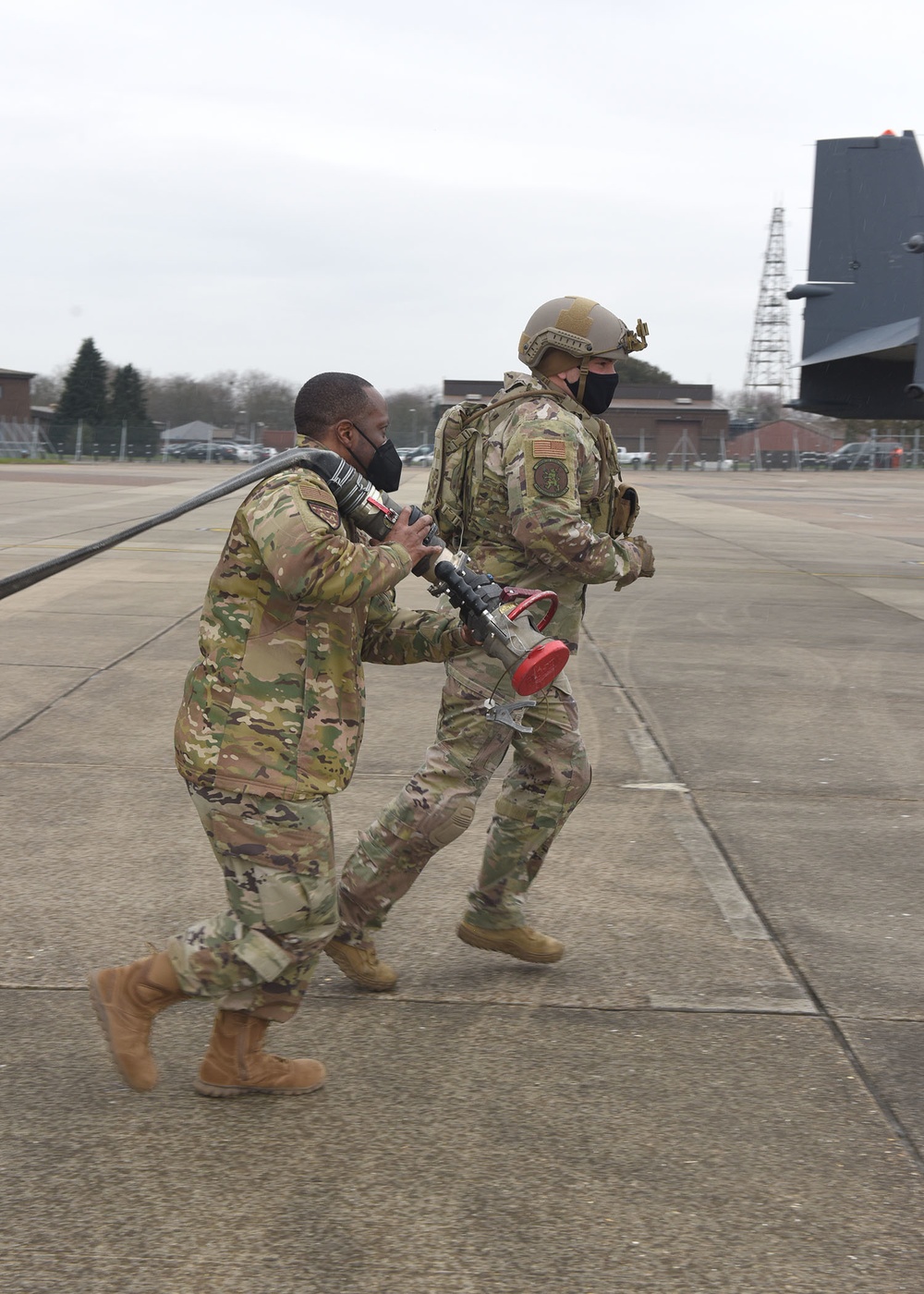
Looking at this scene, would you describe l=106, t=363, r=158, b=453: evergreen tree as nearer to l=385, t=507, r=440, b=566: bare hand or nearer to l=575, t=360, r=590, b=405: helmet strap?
l=575, t=360, r=590, b=405: helmet strap

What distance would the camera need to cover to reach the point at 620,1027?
3.47 m

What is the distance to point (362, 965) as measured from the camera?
3.63 metres

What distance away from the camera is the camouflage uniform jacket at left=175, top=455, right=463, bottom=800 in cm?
Result: 277

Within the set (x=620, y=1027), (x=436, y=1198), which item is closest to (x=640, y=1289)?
(x=436, y=1198)

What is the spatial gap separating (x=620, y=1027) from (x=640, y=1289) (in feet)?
3.69

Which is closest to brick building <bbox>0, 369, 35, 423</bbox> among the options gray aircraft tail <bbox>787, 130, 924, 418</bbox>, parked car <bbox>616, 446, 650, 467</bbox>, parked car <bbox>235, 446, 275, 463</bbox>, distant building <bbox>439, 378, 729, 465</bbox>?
parked car <bbox>235, 446, 275, 463</bbox>

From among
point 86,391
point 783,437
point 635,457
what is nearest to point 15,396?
point 86,391

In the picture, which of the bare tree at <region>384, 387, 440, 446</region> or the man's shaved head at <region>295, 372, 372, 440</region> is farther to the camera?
the bare tree at <region>384, 387, 440, 446</region>

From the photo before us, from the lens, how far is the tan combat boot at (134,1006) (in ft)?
9.62

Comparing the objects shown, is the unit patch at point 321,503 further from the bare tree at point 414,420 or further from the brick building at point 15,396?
the brick building at point 15,396

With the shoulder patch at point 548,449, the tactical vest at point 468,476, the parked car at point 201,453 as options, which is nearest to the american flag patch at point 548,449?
the shoulder patch at point 548,449

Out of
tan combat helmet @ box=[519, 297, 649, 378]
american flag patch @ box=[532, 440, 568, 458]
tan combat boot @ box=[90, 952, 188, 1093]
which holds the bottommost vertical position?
tan combat boot @ box=[90, 952, 188, 1093]

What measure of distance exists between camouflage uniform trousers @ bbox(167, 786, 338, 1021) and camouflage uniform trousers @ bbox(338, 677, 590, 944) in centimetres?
69

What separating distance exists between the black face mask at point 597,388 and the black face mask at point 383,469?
3.06 ft
